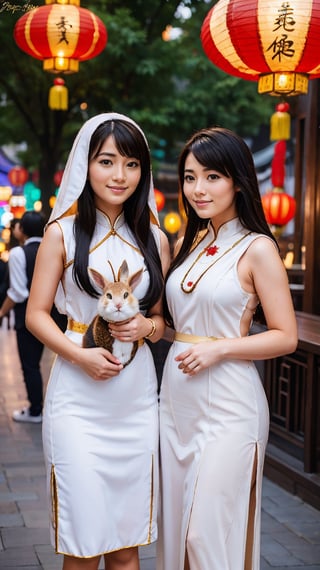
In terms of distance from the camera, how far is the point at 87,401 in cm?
291

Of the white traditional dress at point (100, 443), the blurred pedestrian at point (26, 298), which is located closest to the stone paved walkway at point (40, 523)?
the blurred pedestrian at point (26, 298)

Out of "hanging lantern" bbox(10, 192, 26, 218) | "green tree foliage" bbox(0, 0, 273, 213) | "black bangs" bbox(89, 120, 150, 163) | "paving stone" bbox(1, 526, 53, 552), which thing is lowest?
"paving stone" bbox(1, 526, 53, 552)

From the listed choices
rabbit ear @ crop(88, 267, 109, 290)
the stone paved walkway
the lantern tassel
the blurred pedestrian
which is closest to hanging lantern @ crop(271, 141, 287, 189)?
the lantern tassel

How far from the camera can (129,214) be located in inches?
123

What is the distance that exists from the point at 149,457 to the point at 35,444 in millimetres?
3690

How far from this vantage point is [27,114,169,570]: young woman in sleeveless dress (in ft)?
9.43

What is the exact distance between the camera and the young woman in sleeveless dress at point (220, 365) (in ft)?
9.34

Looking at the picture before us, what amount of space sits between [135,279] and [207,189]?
0.46 meters

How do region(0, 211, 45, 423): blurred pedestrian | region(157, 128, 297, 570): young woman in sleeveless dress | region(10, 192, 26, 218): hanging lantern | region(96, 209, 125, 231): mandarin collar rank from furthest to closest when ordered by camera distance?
1. region(10, 192, 26, 218): hanging lantern
2. region(0, 211, 45, 423): blurred pedestrian
3. region(96, 209, 125, 231): mandarin collar
4. region(157, 128, 297, 570): young woman in sleeveless dress

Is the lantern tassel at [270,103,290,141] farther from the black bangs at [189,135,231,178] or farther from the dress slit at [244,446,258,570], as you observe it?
the dress slit at [244,446,258,570]

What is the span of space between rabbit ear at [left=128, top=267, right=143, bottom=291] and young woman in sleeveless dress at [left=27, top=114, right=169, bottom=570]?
127mm

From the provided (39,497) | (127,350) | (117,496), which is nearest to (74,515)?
(117,496)

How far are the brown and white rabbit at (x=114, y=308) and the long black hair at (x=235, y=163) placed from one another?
0.51 metres

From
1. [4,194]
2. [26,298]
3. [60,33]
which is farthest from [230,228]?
[4,194]
